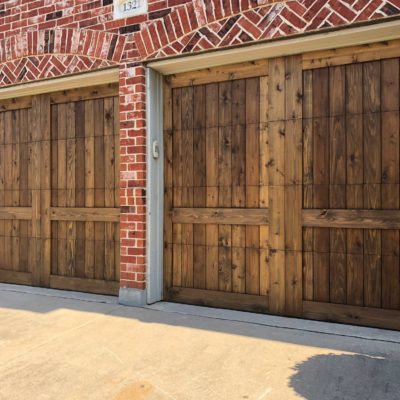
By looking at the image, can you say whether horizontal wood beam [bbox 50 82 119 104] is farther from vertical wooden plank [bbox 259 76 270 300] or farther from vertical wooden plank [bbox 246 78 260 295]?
vertical wooden plank [bbox 259 76 270 300]

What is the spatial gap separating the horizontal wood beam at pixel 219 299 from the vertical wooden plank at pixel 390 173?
108cm

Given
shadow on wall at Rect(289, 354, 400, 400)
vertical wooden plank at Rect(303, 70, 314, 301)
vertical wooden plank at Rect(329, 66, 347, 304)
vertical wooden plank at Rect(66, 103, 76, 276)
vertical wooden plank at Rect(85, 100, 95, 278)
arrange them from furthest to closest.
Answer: vertical wooden plank at Rect(66, 103, 76, 276)
vertical wooden plank at Rect(85, 100, 95, 278)
vertical wooden plank at Rect(303, 70, 314, 301)
vertical wooden plank at Rect(329, 66, 347, 304)
shadow on wall at Rect(289, 354, 400, 400)

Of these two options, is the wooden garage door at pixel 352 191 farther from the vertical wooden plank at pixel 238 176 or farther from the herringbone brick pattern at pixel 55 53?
the herringbone brick pattern at pixel 55 53

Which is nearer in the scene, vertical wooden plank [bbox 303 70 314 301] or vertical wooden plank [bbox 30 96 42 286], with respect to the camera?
vertical wooden plank [bbox 303 70 314 301]

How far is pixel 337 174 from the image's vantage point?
3674 mm

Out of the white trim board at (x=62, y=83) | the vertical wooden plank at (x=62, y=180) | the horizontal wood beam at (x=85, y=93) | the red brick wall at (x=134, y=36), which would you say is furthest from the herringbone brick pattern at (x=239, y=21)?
the vertical wooden plank at (x=62, y=180)

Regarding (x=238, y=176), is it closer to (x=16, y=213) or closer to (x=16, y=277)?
(x=16, y=213)

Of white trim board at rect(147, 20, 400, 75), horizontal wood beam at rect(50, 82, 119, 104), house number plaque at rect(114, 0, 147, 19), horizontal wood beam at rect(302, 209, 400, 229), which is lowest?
horizontal wood beam at rect(302, 209, 400, 229)

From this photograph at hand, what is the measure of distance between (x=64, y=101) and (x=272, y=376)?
386 centimetres

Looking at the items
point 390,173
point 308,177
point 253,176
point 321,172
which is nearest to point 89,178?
point 253,176

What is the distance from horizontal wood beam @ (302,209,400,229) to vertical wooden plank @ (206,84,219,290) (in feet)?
3.00

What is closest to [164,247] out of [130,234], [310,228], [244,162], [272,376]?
[130,234]

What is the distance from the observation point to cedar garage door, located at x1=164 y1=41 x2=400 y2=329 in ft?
11.6

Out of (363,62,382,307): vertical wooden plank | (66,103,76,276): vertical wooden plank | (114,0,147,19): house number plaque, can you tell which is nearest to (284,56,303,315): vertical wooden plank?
(363,62,382,307): vertical wooden plank
